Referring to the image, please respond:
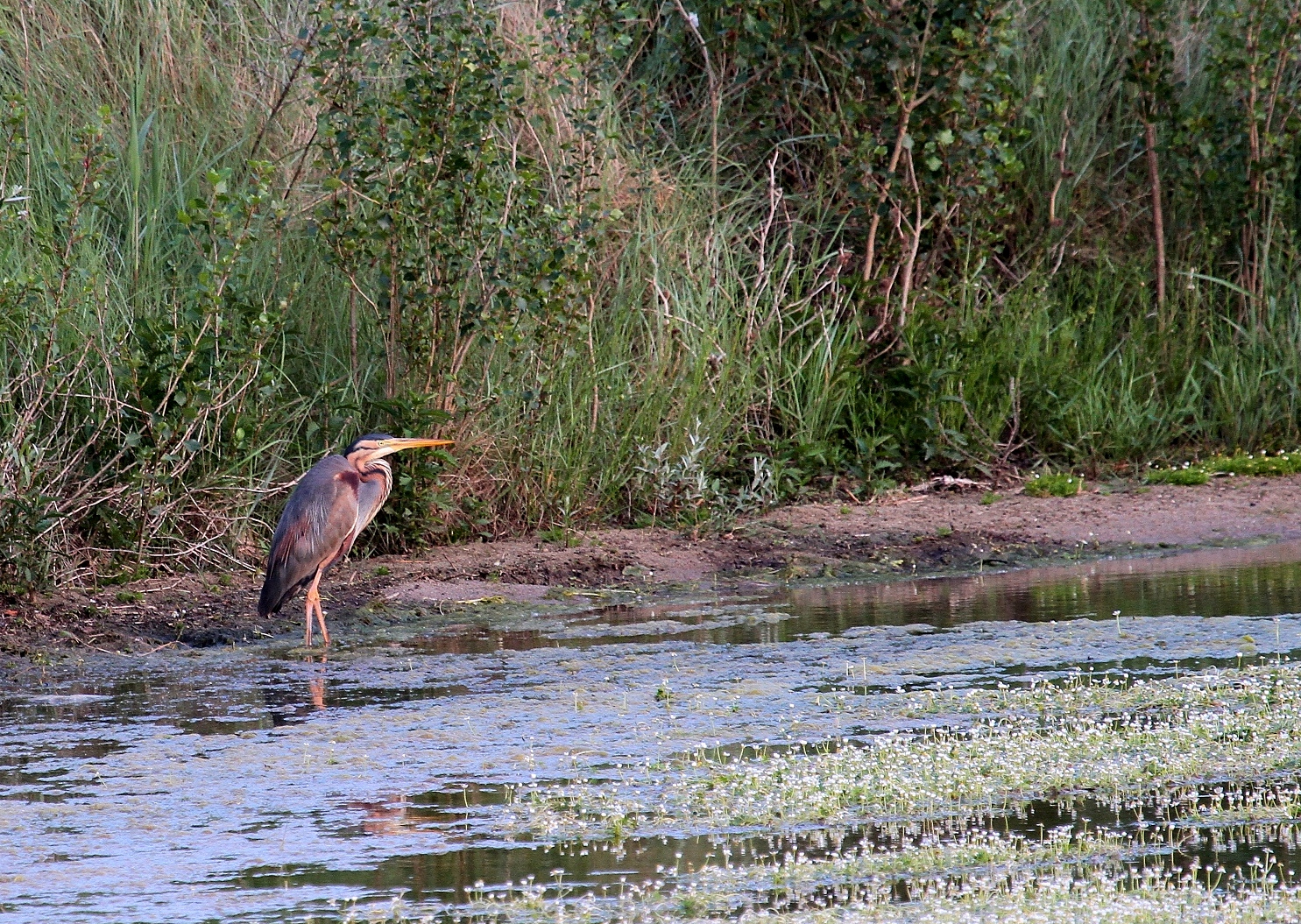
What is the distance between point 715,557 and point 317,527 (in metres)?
2.29

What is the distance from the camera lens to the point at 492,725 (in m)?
5.66

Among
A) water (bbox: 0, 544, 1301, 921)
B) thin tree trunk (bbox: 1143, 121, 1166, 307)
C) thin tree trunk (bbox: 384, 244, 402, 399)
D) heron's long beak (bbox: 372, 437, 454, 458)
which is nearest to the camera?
water (bbox: 0, 544, 1301, 921)

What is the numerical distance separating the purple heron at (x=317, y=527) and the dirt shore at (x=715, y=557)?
0.97 ft

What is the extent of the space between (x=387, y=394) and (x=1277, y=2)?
6.82 m

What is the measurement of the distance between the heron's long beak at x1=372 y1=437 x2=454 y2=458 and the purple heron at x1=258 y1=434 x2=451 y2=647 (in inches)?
5.2

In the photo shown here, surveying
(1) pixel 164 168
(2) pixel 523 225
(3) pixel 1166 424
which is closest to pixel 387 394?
(2) pixel 523 225

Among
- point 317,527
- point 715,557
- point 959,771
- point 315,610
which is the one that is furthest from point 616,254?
point 959,771

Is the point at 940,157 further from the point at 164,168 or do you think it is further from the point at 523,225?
the point at 164,168

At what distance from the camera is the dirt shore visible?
7.43 metres

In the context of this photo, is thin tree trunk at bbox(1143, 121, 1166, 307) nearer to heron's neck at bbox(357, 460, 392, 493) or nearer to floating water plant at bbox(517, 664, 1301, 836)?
heron's neck at bbox(357, 460, 392, 493)

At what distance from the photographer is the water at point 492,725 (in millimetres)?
4168

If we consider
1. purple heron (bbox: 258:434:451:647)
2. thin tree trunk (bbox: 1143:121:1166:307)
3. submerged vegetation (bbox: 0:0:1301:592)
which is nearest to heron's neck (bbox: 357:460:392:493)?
purple heron (bbox: 258:434:451:647)

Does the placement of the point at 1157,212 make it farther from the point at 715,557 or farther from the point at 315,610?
the point at 315,610

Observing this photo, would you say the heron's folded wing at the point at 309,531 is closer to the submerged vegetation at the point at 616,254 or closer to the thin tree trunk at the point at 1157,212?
the submerged vegetation at the point at 616,254
